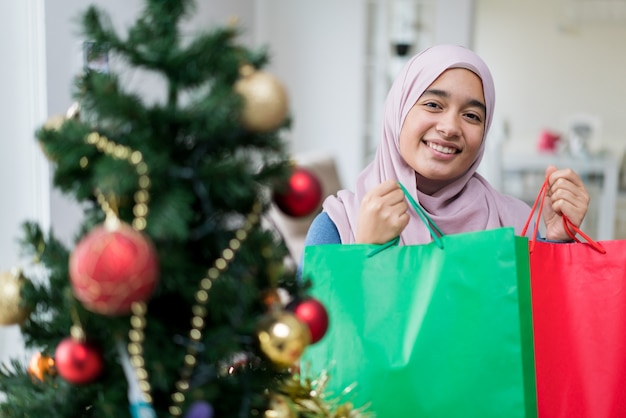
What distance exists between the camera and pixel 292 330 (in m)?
0.60

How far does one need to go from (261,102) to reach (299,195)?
0.33 ft

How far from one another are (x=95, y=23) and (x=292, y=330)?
0.31 metres

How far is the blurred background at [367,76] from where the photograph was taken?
2.27 meters

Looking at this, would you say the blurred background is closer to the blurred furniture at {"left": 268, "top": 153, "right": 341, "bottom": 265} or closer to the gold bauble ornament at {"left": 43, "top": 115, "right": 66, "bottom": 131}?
the gold bauble ornament at {"left": 43, "top": 115, "right": 66, "bottom": 131}

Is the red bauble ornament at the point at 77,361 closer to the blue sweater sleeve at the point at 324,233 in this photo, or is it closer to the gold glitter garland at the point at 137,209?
the gold glitter garland at the point at 137,209

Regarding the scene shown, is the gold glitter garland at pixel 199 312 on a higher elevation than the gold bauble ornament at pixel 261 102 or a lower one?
lower

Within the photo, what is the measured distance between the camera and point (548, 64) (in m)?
7.32

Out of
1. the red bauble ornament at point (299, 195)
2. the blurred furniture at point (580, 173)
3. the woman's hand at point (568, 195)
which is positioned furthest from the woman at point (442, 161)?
the blurred furniture at point (580, 173)

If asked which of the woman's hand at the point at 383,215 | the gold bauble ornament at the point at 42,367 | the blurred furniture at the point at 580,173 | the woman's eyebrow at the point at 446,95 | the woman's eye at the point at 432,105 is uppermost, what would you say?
the woman's eyebrow at the point at 446,95

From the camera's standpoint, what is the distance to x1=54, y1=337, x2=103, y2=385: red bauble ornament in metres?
0.58

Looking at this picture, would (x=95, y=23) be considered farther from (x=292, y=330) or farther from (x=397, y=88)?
(x=397, y=88)

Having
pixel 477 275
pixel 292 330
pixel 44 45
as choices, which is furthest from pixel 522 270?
pixel 44 45

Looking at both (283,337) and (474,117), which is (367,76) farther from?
(283,337)

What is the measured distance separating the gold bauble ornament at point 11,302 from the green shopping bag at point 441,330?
0.40m
